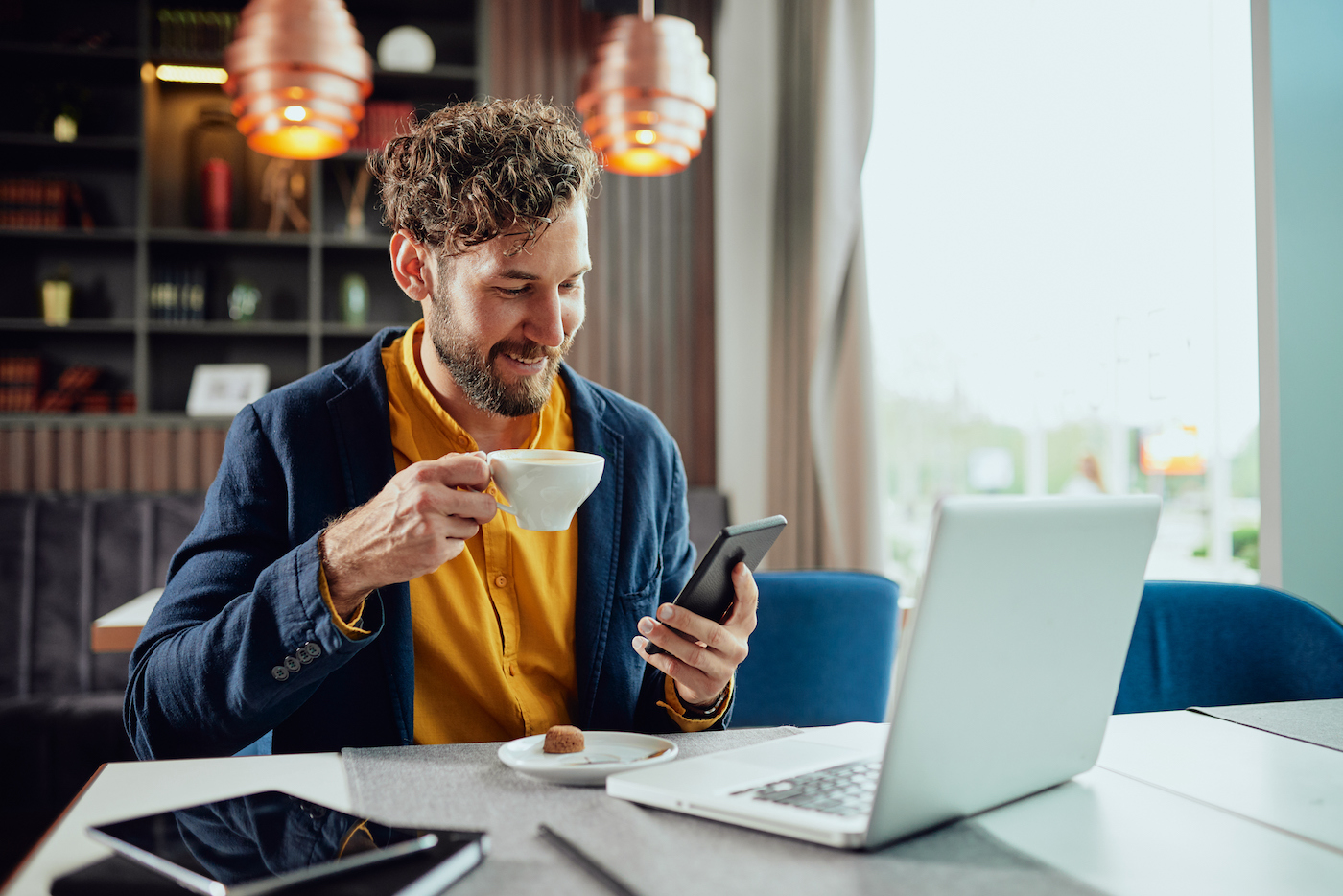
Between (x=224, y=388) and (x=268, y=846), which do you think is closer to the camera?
(x=268, y=846)

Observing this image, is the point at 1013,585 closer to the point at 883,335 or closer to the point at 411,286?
the point at 411,286

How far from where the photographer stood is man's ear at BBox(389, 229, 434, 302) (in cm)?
136

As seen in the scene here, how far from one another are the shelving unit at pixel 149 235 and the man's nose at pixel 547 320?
2.83 m

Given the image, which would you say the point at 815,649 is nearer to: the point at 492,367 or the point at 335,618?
the point at 492,367

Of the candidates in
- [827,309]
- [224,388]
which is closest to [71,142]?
[224,388]

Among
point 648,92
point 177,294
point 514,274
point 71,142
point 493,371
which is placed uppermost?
point 71,142

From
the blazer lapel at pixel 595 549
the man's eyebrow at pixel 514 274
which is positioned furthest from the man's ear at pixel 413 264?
the blazer lapel at pixel 595 549

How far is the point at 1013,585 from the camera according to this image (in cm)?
70

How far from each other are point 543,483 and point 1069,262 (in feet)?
7.72

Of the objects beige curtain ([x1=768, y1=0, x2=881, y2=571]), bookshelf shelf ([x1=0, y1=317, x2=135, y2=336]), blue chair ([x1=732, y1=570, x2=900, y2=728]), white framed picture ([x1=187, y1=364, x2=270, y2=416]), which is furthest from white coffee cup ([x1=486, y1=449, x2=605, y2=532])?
bookshelf shelf ([x1=0, y1=317, x2=135, y2=336])

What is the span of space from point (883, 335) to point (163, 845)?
9.52 ft

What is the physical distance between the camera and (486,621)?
4.08 feet

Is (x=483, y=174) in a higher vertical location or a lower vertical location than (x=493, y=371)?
higher

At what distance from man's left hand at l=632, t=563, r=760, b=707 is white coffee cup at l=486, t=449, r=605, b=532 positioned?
0.47ft
